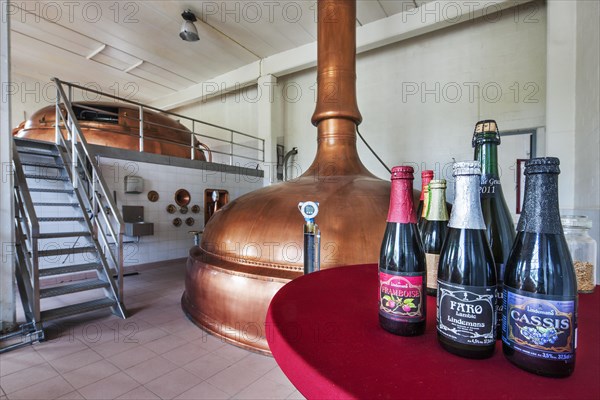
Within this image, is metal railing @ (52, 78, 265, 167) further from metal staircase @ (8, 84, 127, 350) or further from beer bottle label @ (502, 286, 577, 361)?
beer bottle label @ (502, 286, 577, 361)

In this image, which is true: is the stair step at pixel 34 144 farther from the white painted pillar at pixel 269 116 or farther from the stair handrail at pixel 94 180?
the white painted pillar at pixel 269 116

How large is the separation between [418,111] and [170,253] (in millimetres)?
4723

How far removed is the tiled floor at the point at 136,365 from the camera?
167cm

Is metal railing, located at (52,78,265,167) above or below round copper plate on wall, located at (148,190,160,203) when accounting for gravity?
above

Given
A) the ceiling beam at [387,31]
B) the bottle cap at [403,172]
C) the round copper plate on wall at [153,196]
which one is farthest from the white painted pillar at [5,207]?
the ceiling beam at [387,31]

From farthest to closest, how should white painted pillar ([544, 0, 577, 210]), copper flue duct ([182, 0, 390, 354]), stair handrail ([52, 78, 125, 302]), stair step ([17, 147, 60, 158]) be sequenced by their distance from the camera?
stair step ([17, 147, 60, 158]) → white painted pillar ([544, 0, 577, 210]) → stair handrail ([52, 78, 125, 302]) → copper flue duct ([182, 0, 390, 354])

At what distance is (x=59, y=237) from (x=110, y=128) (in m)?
2.73

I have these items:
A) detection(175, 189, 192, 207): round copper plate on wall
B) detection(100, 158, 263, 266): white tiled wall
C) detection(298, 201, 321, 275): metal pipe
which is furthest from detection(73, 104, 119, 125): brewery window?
detection(298, 201, 321, 275): metal pipe

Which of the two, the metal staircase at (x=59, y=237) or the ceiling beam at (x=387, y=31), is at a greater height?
the ceiling beam at (x=387, y=31)

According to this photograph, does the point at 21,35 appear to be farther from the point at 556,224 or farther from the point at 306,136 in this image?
the point at 556,224

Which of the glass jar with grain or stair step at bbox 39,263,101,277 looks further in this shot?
stair step at bbox 39,263,101,277

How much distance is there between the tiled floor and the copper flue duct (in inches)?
8.1

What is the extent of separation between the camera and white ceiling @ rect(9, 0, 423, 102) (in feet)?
15.5

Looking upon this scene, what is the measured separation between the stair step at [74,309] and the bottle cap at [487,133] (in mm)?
3120
